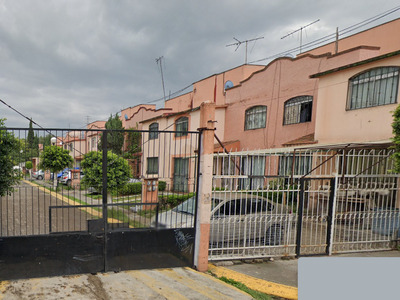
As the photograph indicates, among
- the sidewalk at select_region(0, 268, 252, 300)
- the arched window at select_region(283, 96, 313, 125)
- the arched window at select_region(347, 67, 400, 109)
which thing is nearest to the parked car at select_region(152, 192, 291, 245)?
the sidewalk at select_region(0, 268, 252, 300)

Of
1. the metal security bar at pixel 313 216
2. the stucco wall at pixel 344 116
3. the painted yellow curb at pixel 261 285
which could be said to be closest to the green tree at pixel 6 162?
the metal security bar at pixel 313 216

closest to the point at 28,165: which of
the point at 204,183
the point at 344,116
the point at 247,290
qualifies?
the point at 204,183

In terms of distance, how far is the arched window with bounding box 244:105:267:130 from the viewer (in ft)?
47.5

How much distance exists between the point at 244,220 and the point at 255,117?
10409mm

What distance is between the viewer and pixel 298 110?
1270 cm

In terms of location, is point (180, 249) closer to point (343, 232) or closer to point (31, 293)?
point (31, 293)

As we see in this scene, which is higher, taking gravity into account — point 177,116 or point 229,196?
point 177,116

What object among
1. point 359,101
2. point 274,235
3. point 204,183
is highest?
point 359,101

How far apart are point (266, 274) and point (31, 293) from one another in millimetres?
3924

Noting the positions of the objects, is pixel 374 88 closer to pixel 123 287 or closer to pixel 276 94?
pixel 276 94

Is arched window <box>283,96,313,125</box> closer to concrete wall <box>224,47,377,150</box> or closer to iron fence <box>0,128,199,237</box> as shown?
concrete wall <box>224,47,377,150</box>

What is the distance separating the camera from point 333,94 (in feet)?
34.1

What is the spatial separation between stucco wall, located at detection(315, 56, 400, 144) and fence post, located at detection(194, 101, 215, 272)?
7.03 metres

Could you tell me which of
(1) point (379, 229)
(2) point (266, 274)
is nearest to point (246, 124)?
(1) point (379, 229)
